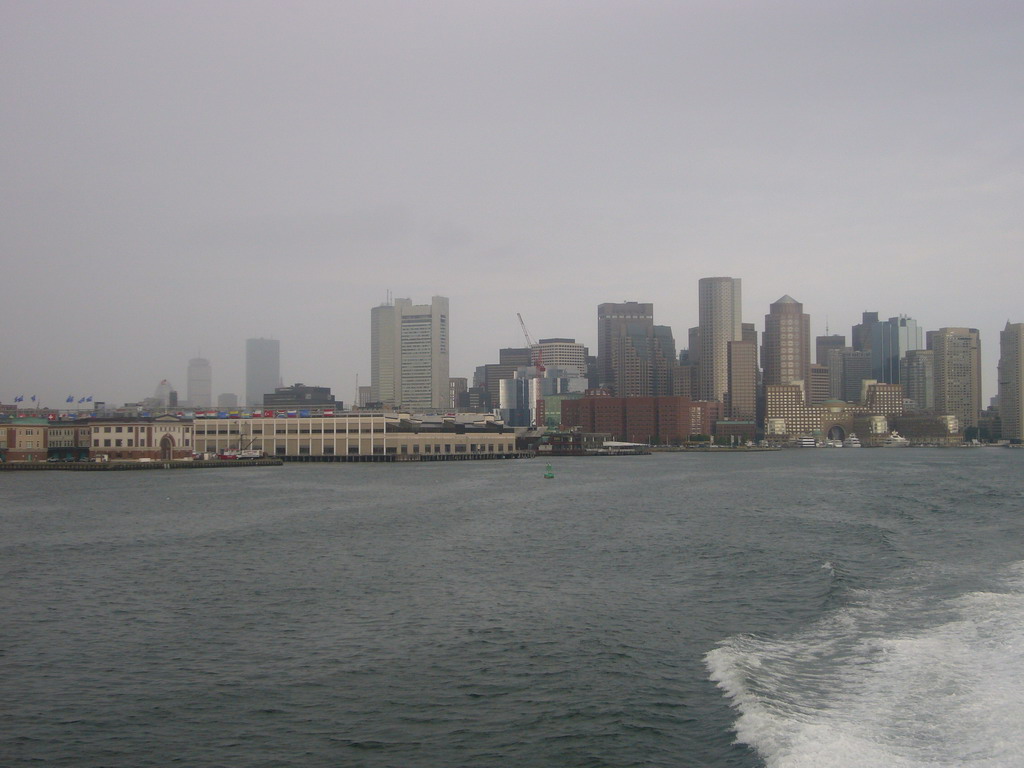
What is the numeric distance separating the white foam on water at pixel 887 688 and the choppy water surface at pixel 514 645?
0.06 m

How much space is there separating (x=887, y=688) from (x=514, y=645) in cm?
800

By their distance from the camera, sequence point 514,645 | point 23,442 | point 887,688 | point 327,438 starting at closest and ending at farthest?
point 887,688 → point 514,645 → point 23,442 → point 327,438

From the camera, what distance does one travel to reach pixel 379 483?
3231 inches

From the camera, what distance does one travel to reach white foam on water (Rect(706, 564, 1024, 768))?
1423cm

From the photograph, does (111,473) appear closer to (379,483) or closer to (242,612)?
(379,483)

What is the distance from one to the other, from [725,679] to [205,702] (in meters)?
10.1

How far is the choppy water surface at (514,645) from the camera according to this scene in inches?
593

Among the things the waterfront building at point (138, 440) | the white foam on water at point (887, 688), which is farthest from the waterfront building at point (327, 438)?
the white foam on water at point (887, 688)

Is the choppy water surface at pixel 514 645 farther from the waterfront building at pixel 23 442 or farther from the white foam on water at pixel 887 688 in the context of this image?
the waterfront building at pixel 23 442

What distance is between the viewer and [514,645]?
21016mm

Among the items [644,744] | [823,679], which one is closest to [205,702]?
[644,744]

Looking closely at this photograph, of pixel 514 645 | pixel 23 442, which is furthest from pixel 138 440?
pixel 514 645

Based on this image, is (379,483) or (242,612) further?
(379,483)

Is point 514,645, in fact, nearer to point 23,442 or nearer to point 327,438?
point 23,442
